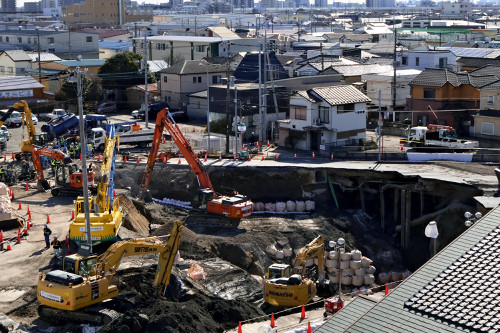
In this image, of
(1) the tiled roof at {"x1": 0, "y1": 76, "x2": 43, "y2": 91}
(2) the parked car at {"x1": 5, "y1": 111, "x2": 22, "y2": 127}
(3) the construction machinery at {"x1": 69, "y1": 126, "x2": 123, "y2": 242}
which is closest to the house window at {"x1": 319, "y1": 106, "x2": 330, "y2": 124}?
(3) the construction machinery at {"x1": 69, "y1": 126, "x2": 123, "y2": 242}

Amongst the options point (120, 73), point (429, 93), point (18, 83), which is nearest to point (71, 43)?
point (120, 73)

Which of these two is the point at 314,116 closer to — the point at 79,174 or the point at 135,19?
the point at 79,174

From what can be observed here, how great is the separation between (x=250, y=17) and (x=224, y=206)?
153 metres

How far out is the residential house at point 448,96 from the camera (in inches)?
1932

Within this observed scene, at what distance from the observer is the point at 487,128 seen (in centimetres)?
4631

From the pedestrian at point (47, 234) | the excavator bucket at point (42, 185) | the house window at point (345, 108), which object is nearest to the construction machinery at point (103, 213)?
the pedestrian at point (47, 234)

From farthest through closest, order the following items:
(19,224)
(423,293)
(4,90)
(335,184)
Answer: (4,90) < (335,184) < (19,224) < (423,293)

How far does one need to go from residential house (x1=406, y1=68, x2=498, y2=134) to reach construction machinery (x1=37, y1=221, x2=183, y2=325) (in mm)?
28918

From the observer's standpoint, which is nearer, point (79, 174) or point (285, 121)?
point (79, 174)

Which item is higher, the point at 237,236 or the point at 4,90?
the point at 4,90

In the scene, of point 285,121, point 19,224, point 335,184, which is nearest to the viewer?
point 19,224

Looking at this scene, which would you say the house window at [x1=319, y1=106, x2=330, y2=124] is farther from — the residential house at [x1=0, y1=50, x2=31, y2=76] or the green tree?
the residential house at [x1=0, y1=50, x2=31, y2=76]

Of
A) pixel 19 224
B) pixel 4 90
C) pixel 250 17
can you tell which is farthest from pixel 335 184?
pixel 250 17

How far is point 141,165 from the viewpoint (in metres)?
40.8
